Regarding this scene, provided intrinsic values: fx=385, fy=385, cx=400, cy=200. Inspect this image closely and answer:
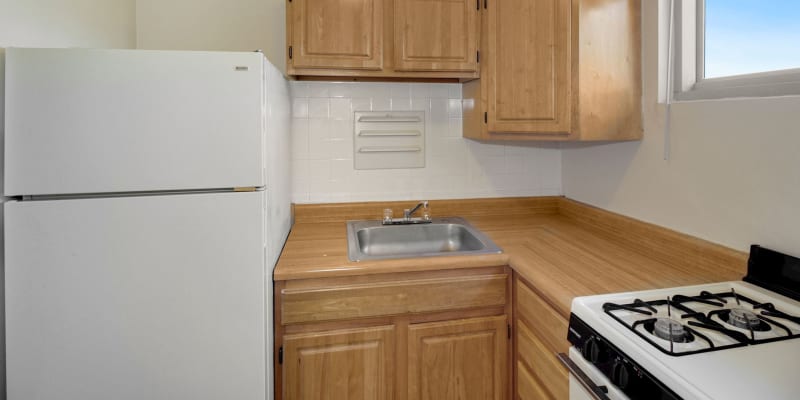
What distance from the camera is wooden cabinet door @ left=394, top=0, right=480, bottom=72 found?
1680 millimetres

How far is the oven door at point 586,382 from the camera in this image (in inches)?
31.9

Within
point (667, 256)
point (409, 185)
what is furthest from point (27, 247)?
point (667, 256)

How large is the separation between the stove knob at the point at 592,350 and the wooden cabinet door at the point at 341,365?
0.72 m

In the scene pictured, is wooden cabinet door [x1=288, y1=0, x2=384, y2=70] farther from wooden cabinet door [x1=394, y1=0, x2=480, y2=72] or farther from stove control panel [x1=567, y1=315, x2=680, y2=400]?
stove control panel [x1=567, y1=315, x2=680, y2=400]

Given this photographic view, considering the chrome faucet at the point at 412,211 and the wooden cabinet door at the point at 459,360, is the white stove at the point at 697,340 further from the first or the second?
the chrome faucet at the point at 412,211

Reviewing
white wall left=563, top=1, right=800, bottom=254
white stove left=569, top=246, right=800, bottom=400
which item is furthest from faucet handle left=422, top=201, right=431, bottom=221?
white stove left=569, top=246, right=800, bottom=400

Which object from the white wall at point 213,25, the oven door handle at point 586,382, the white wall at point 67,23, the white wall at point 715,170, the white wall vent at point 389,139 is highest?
the white wall at point 213,25

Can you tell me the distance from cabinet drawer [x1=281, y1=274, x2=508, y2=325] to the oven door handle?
1.57ft

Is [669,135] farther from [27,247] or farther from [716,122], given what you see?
[27,247]

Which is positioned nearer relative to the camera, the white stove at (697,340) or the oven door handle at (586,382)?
the white stove at (697,340)

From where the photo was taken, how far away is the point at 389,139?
2.04 metres

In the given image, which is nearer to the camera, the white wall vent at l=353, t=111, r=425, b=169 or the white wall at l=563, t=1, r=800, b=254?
the white wall at l=563, t=1, r=800, b=254

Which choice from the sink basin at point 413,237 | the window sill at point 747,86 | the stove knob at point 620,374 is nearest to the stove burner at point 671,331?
the stove knob at point 620,374

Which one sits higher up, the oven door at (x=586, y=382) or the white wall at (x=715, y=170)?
the white wall at (x=715, y=170)
